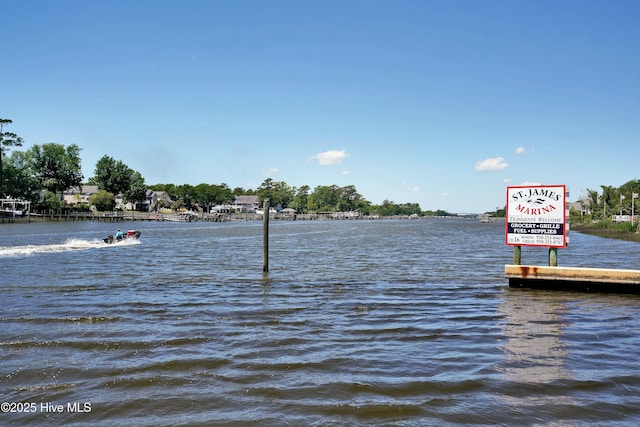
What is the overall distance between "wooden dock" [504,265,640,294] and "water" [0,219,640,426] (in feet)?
1.99

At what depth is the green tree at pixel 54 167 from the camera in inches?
4998

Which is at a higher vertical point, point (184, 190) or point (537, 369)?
point (184, 190)

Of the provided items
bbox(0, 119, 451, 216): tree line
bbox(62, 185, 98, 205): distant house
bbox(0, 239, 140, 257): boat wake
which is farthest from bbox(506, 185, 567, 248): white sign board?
bbox(62, 185, 98, 205): distant house

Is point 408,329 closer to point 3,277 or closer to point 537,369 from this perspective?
point 537,369

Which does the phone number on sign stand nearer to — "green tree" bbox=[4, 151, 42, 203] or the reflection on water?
the reflection on water

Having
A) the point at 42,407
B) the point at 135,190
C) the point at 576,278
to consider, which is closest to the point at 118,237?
the point at 576,278

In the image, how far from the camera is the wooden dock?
15.5m

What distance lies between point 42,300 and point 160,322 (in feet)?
18.5

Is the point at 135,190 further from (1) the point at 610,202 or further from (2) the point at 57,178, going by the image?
(1) the point at 610,202

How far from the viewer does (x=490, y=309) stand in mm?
13242

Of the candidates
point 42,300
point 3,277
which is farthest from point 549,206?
point 3,277

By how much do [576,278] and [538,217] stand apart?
270 centimetres

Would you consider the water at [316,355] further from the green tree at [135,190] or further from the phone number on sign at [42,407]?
the green tree at [135,190]

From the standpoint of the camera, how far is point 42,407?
6.40m
